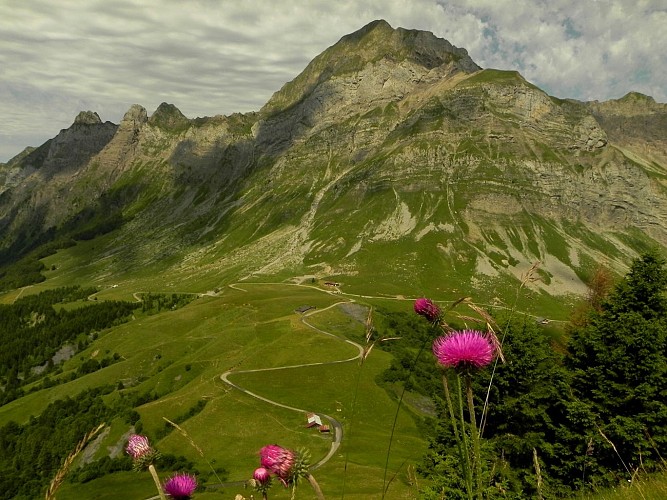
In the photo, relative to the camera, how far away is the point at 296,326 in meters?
118

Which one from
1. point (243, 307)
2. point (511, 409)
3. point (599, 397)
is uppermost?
point (599, 397)

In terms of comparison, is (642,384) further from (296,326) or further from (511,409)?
(296,326)

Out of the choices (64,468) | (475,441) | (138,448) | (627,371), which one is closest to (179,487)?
(138,448)

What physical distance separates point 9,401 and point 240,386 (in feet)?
367

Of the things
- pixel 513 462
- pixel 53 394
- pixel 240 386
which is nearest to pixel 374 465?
pixel 513 462

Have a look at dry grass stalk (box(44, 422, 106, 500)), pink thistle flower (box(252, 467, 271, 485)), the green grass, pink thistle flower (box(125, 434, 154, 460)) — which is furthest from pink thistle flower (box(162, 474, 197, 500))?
the green grass

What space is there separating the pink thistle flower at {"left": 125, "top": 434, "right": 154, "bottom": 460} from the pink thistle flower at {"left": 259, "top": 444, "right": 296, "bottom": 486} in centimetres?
171

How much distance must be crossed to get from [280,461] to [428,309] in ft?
9.86

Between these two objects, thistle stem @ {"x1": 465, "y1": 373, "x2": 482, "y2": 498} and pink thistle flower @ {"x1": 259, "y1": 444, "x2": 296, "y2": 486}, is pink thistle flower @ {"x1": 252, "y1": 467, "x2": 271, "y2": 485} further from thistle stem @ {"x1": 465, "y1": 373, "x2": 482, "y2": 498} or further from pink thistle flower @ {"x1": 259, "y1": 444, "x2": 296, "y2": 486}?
thistle stem @ {"x1": 465, "y1": 373, "x2": 482, "y2": 498}

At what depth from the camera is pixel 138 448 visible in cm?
646

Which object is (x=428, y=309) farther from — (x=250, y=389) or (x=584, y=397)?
(x=250, y=389)

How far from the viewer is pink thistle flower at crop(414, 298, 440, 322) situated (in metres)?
6.46

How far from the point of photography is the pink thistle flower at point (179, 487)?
224 inches

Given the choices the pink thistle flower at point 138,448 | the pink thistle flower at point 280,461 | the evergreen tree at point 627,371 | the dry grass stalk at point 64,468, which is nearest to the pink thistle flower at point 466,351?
the pink thistle flower at point 280,461
